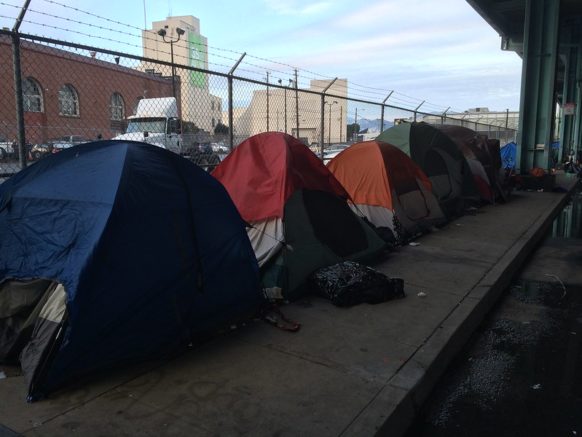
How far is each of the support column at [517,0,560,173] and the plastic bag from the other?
12.3 metres

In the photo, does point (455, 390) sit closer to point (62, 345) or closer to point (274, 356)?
point (274, 356)

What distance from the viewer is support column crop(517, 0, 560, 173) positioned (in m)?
14.0

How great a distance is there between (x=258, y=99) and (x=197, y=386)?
286 inches

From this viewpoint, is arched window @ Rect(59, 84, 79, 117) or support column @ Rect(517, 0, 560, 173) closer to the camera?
arched window @ Rect(59, 84, 79, 117)

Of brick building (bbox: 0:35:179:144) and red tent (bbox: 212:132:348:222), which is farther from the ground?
brick building (bbox: 0:35:179:144)

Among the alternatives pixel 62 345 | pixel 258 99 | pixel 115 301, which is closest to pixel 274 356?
pixel 115 301

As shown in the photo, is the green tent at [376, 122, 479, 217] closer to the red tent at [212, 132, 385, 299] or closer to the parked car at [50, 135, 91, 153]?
the red tent at [212, 132, 385, 299]

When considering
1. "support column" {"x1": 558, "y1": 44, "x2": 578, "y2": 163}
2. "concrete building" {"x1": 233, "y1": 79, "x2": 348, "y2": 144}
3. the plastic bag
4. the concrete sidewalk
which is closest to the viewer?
the concrete sidewalk

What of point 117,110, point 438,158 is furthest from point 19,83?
point 438,158

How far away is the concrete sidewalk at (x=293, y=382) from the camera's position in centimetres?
267

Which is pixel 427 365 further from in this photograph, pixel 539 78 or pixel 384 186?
pixel 539 78

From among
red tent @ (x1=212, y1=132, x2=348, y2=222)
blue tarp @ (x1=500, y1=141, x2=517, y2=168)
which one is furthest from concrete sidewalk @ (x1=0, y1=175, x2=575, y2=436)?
blue tarp @ (x1=500, y1=141, x2=517, y2=168)

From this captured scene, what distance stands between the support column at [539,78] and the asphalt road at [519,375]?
34.0ft

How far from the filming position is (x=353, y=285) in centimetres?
456
